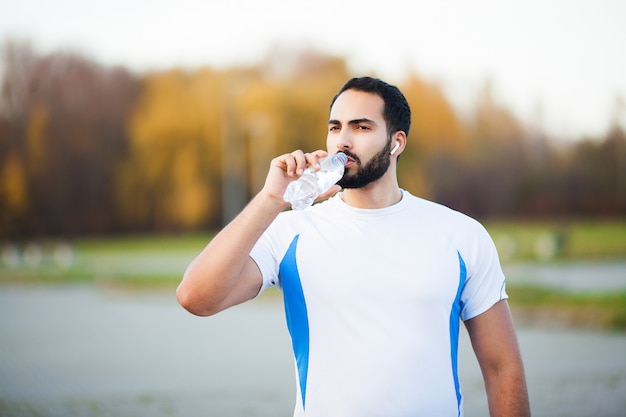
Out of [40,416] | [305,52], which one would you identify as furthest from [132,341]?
[305,52]

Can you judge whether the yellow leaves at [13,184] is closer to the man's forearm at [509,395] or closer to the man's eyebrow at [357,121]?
the man's eyebrow at [357,121]

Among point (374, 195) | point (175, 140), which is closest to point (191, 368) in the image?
point (374, 195)

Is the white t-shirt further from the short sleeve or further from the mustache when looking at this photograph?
the mustache

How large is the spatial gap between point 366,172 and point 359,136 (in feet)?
0.43

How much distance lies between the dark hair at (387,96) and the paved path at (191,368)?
4.77 metres

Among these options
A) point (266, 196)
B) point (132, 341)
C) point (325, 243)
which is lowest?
point (132, 341)

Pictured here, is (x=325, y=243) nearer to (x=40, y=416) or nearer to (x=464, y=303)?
(x=464, y=303)

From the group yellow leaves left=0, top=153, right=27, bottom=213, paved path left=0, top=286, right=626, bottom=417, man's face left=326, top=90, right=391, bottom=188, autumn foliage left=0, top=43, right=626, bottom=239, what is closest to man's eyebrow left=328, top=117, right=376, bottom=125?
man's face left=326, top=90, right=391, bottom=188

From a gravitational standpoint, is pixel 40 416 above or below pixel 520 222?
above

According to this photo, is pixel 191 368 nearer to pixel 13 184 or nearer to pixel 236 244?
pixel 236 244

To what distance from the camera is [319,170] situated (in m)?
2.61

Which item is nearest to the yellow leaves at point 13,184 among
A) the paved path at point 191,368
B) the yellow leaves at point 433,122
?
the yellow leaves at point 433,122

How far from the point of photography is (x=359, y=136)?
281 cm

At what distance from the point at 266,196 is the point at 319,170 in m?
0.20
